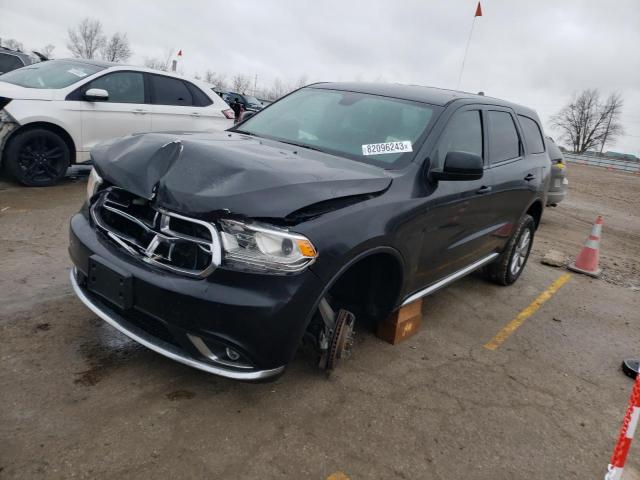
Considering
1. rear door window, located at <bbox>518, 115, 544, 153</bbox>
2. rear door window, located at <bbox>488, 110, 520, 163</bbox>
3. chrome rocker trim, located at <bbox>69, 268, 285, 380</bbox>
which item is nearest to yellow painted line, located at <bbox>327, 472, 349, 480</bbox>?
chrome rocker trim, located at <bbox>69, 268, 285, 380</bbox>

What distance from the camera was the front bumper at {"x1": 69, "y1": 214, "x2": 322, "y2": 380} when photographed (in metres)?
2.25

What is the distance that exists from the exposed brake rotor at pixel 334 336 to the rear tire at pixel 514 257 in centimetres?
264

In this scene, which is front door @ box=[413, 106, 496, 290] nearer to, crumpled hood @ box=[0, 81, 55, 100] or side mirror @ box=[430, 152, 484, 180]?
side mirror @ box=[430, 152, 484, 180]

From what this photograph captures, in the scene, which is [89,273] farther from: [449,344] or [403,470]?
[449,344]

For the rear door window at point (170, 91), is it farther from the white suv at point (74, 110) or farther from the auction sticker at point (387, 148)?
the auction sticker at point (387, 148)

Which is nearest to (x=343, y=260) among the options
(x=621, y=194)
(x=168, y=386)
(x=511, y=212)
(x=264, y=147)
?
(x=264, y=147)

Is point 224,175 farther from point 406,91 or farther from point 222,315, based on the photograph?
point 406,91

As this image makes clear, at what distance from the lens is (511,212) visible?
15.1 feet

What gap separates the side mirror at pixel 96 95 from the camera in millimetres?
6523

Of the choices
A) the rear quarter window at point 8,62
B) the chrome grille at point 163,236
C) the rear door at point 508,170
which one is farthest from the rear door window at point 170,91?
the rear quarter window at point 8,62

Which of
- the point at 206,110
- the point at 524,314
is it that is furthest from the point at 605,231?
the point at 206,110

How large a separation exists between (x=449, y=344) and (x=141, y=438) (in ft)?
7.80

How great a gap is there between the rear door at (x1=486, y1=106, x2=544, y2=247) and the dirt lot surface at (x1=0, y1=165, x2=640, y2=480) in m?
1.03

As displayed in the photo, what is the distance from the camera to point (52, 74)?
683 cm
